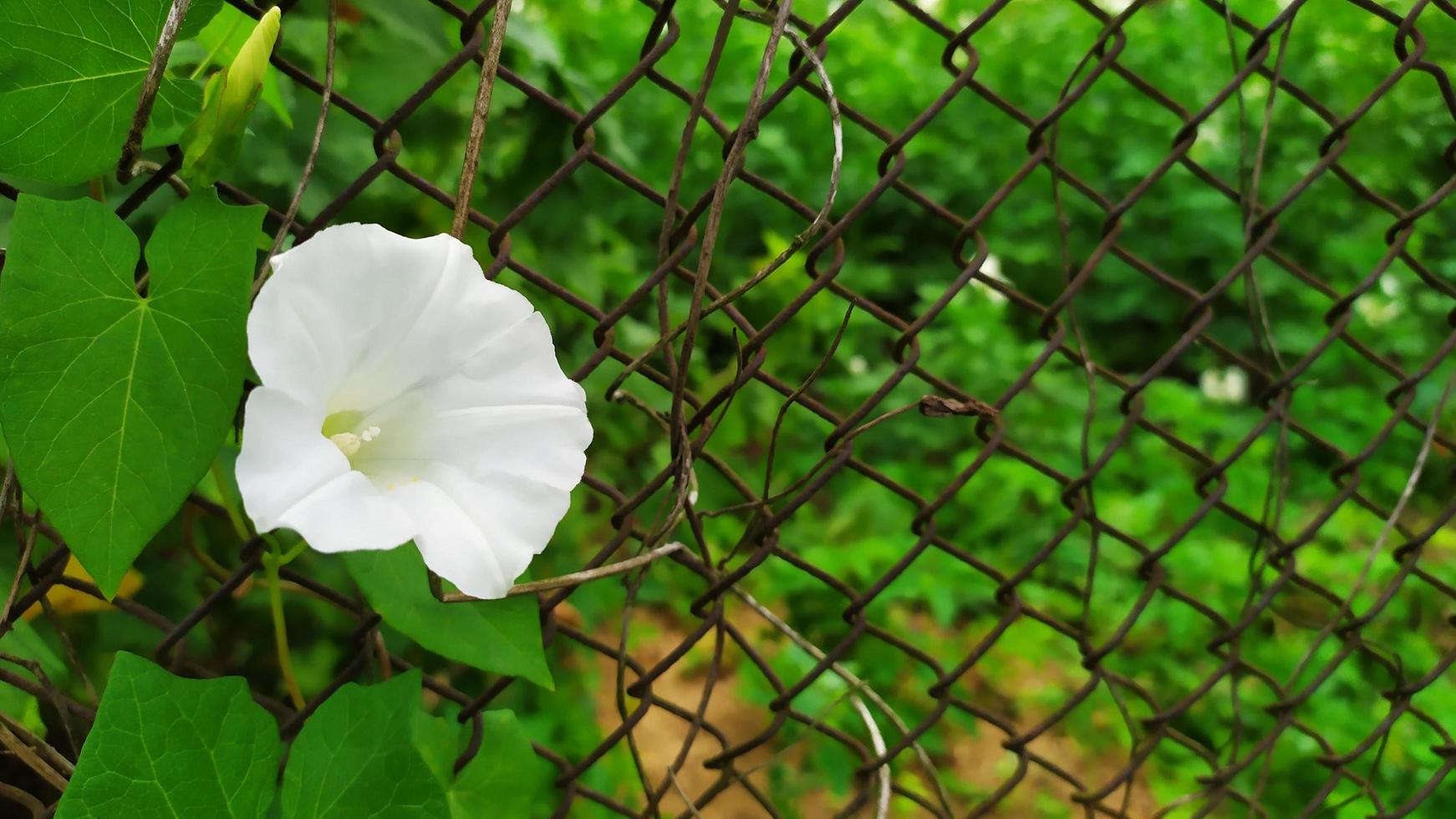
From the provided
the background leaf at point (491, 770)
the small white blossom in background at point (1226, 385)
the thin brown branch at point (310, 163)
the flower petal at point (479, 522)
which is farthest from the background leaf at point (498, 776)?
the small white blossom in background at point (1226, 385)

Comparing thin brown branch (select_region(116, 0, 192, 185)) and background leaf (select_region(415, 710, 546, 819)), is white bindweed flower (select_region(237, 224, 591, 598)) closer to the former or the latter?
thin brown branch (select_region(116, 0, 192, 185))

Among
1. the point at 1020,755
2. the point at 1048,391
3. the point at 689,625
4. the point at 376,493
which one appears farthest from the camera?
the point at 1048,391

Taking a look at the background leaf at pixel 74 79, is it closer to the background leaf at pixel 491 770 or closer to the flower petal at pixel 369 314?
the flower petal at pixel 369 314

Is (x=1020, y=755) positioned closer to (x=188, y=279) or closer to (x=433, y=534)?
(x=433, y=534)

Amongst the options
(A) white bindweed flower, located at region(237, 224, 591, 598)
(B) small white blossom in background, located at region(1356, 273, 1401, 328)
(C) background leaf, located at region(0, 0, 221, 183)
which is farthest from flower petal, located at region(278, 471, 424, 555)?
(B) small white blossom in background, located at region(1356, 273, 1401, 328)

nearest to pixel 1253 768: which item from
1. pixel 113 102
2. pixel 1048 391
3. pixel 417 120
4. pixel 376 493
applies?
pixel 1048 391
